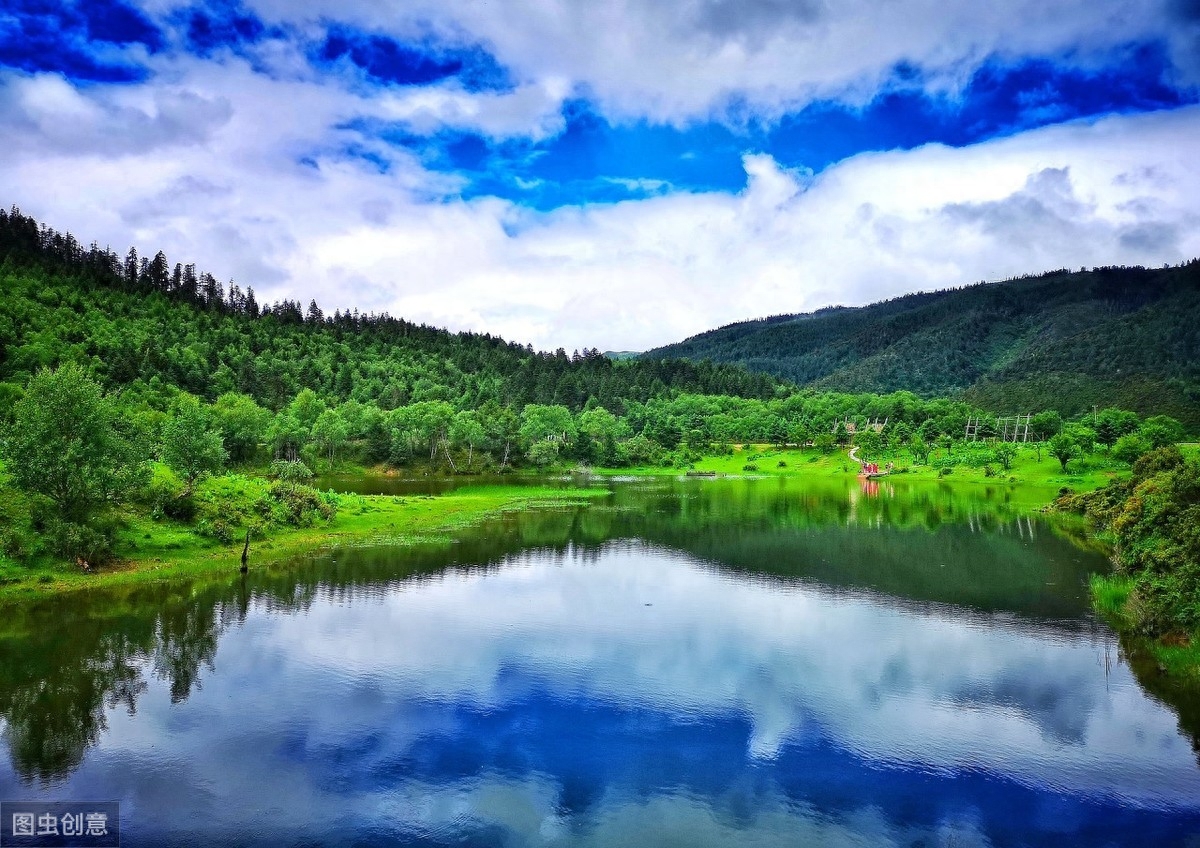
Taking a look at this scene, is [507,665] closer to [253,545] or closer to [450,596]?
[450,596]

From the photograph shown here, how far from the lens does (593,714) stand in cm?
2511

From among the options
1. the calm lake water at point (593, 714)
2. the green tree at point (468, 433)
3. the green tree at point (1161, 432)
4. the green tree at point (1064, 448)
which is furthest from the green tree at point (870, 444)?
the calm lake water at point (593, 714)

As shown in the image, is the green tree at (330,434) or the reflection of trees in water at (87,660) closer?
the reflection of trees in water at (87,660)

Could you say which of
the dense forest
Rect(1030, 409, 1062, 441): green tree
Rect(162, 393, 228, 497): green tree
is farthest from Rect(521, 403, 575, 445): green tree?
Rect(162, 393, 228, 497): green tree

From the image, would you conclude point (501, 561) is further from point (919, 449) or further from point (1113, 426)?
point (919, 449)

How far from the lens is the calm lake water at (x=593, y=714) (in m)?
18.8

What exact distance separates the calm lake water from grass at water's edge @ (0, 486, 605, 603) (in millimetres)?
2269

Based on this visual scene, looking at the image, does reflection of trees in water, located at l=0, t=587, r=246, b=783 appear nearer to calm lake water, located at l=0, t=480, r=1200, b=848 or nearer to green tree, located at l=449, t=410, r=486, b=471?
calm lake water, located at l=0, t=480, r=1200, b=848

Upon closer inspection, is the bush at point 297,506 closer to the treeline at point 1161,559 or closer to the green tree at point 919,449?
the treeline at point 1161,559

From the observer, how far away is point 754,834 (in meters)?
18.1

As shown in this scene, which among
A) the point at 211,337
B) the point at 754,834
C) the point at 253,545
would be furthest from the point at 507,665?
the point at 211,337

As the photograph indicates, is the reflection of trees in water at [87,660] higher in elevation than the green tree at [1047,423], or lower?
lower

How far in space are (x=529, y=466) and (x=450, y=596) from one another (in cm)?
10687

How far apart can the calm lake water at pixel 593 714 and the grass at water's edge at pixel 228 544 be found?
2.27m
